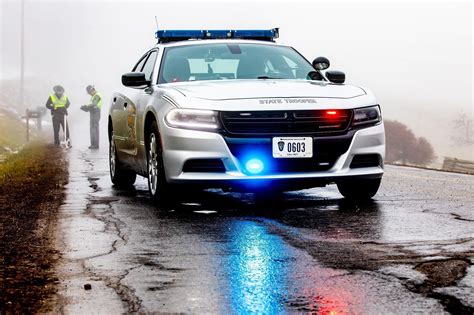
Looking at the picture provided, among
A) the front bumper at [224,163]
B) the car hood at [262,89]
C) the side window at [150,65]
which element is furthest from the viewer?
the side window at [150,65]

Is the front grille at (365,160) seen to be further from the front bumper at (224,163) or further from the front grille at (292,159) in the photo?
the front grille at (292,159)

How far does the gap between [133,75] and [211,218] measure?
2441 mm

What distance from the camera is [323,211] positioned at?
838 centimetres

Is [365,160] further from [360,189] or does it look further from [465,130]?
[465,130]

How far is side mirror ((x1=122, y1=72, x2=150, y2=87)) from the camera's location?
9.75 meters

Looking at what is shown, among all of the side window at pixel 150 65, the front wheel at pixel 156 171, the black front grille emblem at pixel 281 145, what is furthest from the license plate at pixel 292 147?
the side window at pixel 150 65

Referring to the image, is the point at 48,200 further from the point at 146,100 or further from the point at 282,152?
the point at 282,152

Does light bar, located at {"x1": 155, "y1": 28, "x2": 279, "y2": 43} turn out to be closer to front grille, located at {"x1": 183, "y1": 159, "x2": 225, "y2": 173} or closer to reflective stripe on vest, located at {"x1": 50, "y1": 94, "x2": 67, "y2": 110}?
front grille, located at {"x1": 183, "y1": 159, "x2": 225, "y2": 173}

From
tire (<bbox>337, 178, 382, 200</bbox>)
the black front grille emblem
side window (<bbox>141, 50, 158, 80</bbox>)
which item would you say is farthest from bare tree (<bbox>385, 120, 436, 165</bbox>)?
the black front grille emblem

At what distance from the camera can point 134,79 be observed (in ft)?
32.1

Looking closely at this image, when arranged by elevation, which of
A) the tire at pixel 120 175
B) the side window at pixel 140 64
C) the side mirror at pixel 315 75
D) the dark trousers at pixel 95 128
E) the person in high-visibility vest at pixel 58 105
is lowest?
the dark trousers at pixel 95 128

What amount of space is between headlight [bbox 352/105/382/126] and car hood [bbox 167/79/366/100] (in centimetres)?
18

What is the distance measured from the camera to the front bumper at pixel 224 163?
26.9ft

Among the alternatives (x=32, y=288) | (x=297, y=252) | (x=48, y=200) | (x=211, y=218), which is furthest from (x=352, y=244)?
(x=48, y=200)
